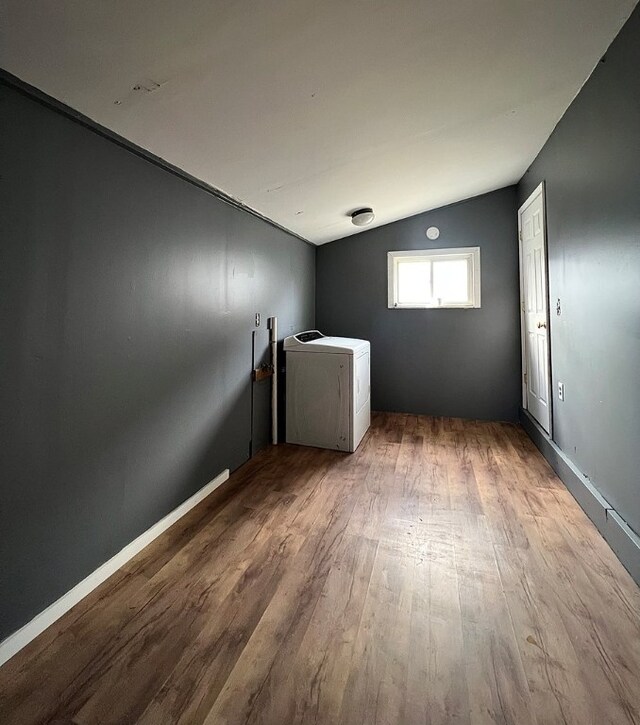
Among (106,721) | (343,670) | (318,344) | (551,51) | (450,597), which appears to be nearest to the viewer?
(106,721)

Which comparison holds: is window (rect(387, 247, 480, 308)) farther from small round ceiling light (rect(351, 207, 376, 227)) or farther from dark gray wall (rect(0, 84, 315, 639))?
dark gray wall (rect(0, 84, 315, 639))

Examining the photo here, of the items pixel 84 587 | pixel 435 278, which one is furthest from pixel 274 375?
pixel 435 278

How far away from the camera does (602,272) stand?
66.6 inches

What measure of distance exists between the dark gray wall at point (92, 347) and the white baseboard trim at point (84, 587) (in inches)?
1.1

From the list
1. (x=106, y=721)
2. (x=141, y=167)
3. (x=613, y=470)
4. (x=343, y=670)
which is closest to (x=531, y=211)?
(x=613, y=470)

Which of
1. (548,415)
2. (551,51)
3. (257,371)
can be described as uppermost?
(551,51)

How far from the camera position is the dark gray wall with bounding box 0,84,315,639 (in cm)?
113

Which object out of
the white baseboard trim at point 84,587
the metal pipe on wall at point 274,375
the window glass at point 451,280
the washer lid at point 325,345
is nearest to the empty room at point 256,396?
the white baseboard trim at point 84,587

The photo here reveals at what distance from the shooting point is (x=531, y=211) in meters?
2.95

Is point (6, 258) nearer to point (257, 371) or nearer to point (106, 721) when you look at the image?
point (106, 721)

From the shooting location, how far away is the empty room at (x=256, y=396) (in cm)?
102

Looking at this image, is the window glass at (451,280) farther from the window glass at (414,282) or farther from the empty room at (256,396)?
the empty room at (256,396)

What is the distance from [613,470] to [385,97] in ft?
6.68

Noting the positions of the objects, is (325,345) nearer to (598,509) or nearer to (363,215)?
(363,215)
